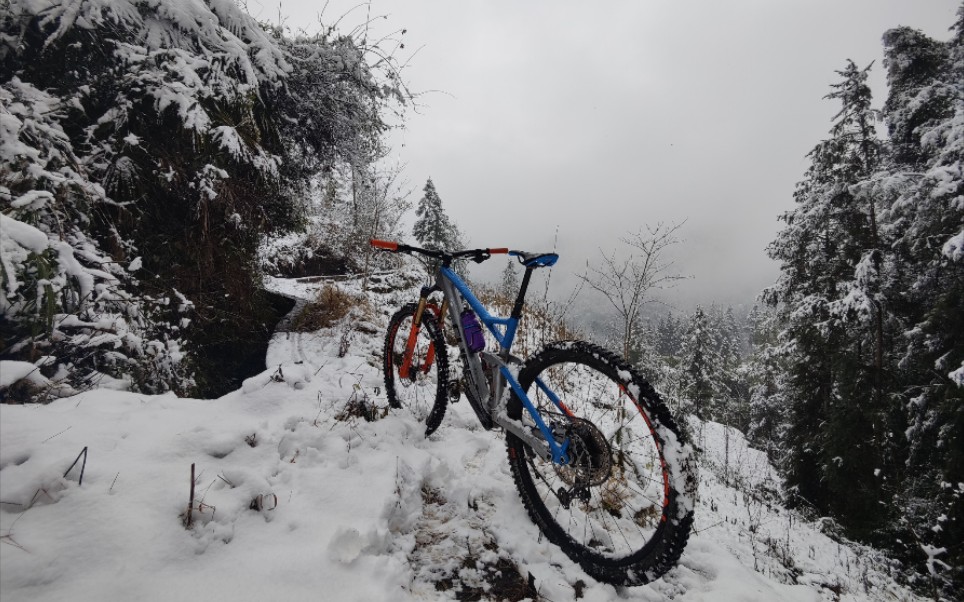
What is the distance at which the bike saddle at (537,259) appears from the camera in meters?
2.22

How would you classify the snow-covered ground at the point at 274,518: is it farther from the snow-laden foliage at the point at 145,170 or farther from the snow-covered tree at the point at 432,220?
the snow-covered tree at the point at 432,220

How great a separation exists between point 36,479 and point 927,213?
1509cm

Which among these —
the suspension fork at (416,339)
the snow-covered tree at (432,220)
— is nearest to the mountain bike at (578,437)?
the suspension fork at (416,339)

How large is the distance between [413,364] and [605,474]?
214 centimetres

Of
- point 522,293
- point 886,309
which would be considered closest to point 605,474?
point 522,293

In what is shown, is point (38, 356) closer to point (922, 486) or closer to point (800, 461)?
point (922, 486)

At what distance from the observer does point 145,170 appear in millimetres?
3463

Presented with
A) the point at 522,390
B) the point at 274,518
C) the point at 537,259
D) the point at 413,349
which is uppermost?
the point at 537,259

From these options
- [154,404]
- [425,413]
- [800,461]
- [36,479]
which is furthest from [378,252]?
[800,461]

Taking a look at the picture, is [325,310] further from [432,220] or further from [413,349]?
[432,220]

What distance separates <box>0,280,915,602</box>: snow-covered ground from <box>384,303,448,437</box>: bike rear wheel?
56cm

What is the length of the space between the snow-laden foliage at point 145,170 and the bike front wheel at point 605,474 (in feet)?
8.66

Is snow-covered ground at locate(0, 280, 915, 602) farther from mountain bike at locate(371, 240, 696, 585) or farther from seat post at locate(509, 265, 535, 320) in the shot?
seat post at locate(509, 265, 535, 320)

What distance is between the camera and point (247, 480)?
77.9 inches
